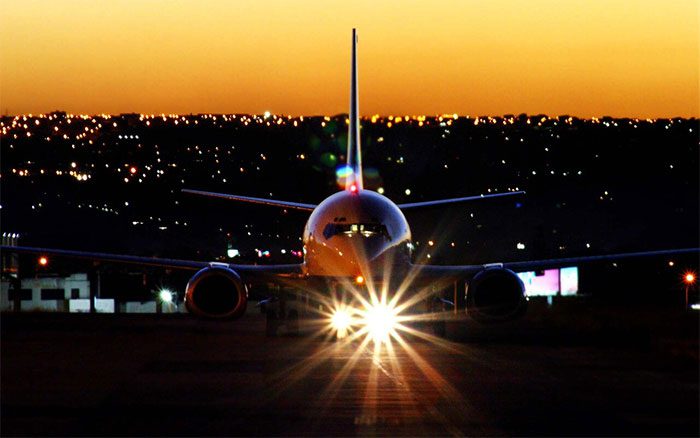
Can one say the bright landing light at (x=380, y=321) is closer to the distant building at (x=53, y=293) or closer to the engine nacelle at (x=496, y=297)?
the engine nacelle at (x=496, y=297)

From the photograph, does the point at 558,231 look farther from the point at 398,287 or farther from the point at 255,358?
the point at 255,358

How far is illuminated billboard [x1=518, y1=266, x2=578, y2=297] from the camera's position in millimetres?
74000

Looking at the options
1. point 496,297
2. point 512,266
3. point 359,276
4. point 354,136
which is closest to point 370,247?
point 359,276

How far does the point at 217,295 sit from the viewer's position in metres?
32.8

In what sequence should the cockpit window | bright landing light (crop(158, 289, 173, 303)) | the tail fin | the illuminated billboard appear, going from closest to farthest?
the cockpit window → the tail fin → bright landing light (crop(158, 289, 173, 303)) → the illuminated billboard

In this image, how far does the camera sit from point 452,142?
7608 inches

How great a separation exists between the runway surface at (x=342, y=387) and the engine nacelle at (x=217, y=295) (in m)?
1.57

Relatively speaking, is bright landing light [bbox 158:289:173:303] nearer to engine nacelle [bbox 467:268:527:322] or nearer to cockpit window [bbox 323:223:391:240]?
cockpit window [bbox 323:223:391:240]

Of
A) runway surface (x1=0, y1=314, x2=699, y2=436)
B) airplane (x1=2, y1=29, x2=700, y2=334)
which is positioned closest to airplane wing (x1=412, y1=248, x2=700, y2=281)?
airplane (x1=2, y1=29, x2=700, y2=334)

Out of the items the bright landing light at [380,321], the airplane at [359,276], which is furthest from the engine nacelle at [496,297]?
the bright landing light at [380,321]

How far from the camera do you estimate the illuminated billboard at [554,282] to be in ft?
243

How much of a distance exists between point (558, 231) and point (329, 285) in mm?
82587

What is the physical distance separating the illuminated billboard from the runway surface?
4325 cm

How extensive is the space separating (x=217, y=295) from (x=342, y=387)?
13210 mm
